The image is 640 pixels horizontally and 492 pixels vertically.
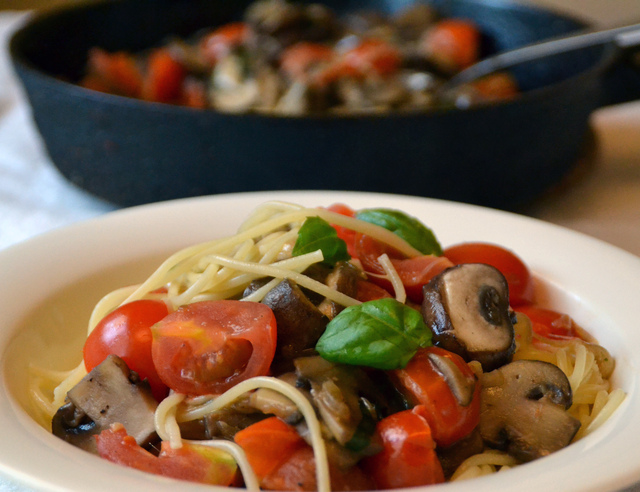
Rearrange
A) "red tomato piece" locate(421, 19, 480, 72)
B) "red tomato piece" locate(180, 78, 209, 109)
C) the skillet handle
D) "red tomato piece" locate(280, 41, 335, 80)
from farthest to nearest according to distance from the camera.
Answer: "red tomato piece" locate(421, 19, 480, 72) < "red tomato piece" locate(280, 41, 335, 80) < "red tomato piece" locate(180, 78, 209, 109) < the skillet handle

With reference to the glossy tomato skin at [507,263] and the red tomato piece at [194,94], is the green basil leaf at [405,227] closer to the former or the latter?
the glossy tomato skin at [507,263]

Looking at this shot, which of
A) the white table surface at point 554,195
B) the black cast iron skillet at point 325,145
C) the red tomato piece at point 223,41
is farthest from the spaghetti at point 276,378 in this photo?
the red tomato piece at point 223,41

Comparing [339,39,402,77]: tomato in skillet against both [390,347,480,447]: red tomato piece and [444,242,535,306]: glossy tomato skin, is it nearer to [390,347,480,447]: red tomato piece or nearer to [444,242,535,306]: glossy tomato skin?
[444,242,535,306]: glossy tomato skin

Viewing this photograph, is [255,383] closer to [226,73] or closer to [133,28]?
[226,73]

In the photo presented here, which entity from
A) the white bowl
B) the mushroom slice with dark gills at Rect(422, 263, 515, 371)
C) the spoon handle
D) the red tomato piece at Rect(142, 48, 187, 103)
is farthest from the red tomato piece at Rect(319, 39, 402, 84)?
the mushroom slice with dark gills at Rect(422, 263, 515, 371)

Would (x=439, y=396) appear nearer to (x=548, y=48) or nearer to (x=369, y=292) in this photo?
(x=369, y=292)

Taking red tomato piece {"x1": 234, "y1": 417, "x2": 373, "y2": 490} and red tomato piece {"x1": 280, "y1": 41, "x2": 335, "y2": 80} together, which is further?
red tomato piece {"x1": 280, "y1": 41, "x2": 335, "y2": 80}

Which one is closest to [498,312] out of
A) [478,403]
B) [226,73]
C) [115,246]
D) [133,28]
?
[478,403]
